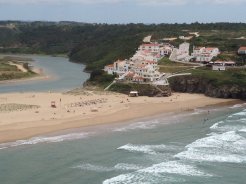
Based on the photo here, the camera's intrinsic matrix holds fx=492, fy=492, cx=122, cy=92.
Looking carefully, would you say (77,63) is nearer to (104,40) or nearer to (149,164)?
(104,40)

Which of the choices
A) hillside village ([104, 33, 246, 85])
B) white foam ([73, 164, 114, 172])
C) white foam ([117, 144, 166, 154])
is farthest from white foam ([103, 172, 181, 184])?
hillside village ([104, 33, 246, 85])

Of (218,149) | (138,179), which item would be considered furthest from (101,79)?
(138,179)

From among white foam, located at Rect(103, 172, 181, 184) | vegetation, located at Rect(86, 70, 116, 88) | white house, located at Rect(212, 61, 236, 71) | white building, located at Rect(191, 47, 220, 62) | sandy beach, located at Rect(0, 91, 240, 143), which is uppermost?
white building, located at Rect(191, 47, 220, 62)

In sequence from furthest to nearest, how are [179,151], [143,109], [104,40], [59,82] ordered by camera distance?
[104,40], [59,82], [143,109], [179,151]

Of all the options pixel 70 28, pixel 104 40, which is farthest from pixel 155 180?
pixel 70 28

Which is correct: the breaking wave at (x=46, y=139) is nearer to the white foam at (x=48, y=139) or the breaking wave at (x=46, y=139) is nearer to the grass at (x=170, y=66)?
the white foam at (x=48, y=139)

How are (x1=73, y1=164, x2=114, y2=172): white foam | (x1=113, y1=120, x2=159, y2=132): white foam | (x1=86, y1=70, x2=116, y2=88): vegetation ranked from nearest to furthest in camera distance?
1. (x1=73, y1=164, x2=114, y2=172): white foam
2. (x1=113, y1=120, x2=159, y2=132): white foam
3. (x1=86, y1=70, x2=116, y2=88): vegetation

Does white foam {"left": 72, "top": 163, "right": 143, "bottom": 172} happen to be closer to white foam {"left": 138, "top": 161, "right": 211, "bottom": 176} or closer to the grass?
white foam {"left": 138, "top": 161, "right": 211, "bottom": 176}
